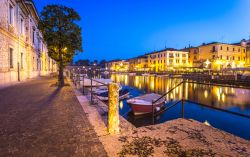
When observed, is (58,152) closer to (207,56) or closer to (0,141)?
(0,141)

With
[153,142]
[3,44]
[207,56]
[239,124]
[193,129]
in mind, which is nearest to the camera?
[153,142]

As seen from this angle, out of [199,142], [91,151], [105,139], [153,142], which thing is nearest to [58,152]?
[91,151]

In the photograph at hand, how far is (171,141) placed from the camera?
12.7 ft

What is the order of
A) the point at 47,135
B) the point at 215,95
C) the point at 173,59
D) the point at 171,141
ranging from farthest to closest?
the point at 173,59
the point at 215,95
the point at 47,135
the point at 171,141

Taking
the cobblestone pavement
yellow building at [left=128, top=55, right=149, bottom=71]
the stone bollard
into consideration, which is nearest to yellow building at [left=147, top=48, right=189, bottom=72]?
yellow building at [left=128, top=55, right=149, bottom=71]

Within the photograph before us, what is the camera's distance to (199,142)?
3.84m

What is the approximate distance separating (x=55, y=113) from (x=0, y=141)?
2438 millimetres

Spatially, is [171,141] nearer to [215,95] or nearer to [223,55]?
[215,95]

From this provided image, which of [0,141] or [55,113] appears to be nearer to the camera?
[0,141]

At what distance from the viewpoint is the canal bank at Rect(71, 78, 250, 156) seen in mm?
3383

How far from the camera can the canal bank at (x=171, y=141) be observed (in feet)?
11.1

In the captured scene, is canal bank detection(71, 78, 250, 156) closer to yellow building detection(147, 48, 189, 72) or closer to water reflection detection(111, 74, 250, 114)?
water reflection detection(111, 74, 250, 114)

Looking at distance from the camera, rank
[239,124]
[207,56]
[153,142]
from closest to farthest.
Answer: [153,142] → [239,124] → [207,56]

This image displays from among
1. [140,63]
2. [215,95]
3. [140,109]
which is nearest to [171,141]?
[140,109]
